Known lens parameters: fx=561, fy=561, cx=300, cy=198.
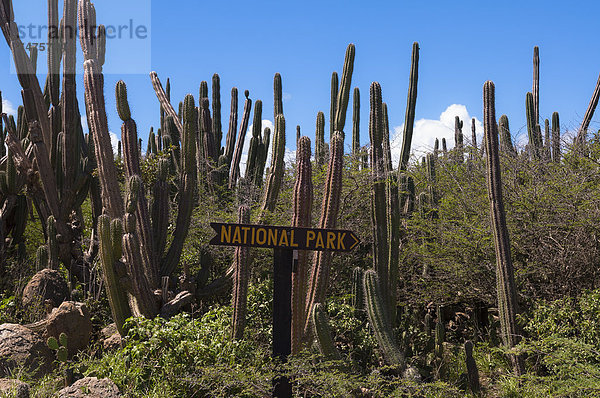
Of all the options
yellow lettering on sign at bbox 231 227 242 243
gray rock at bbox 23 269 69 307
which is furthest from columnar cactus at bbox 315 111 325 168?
yellow lettering on sign at bbox 231 227 242 243

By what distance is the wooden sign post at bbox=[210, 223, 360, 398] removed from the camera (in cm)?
532

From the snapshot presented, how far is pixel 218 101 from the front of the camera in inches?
582

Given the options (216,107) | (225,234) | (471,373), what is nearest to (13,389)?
(225,234)

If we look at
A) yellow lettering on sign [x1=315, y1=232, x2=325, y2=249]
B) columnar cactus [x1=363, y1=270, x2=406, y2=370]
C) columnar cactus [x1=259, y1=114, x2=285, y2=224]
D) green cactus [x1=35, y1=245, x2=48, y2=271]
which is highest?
columnar cactus [x1=259, y1=114, x2=285, y2=224]

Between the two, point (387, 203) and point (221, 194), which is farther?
point (221, 194)

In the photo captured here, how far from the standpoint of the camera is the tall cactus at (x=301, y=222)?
21.0 ft

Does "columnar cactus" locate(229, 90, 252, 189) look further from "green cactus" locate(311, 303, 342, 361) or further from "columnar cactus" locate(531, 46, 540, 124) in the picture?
"columnar cactus" locate(531, 46, 540, 124)

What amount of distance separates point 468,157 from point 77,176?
7.77m

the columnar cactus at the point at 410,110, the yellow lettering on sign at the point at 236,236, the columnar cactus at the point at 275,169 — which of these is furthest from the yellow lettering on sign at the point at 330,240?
the columnar cactus at the point at 410,110

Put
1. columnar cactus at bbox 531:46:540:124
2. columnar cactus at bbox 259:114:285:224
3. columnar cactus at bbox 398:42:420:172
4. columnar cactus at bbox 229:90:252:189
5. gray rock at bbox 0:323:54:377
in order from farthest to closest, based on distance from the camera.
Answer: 1. columnar cactus at bbox 531:46:540:124
2. columnar cactus at bbox 229:90:252:189
3. columnar cactus at bbox 398:42:420:172
4. columnar cactus at bbox 259:114:285:224
5. gray rock at bbox 0:323:54:377

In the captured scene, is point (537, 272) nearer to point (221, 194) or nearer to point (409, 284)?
point (409, 284)

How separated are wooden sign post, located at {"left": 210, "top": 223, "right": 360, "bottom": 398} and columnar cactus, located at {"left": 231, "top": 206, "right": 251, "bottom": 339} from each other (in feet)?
4.41

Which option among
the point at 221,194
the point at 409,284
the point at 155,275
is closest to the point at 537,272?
the point at 409,284

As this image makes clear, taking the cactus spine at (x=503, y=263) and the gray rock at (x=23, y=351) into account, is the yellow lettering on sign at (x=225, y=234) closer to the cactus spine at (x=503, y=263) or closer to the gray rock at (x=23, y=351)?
the gray rock at (x=23, y=351)
